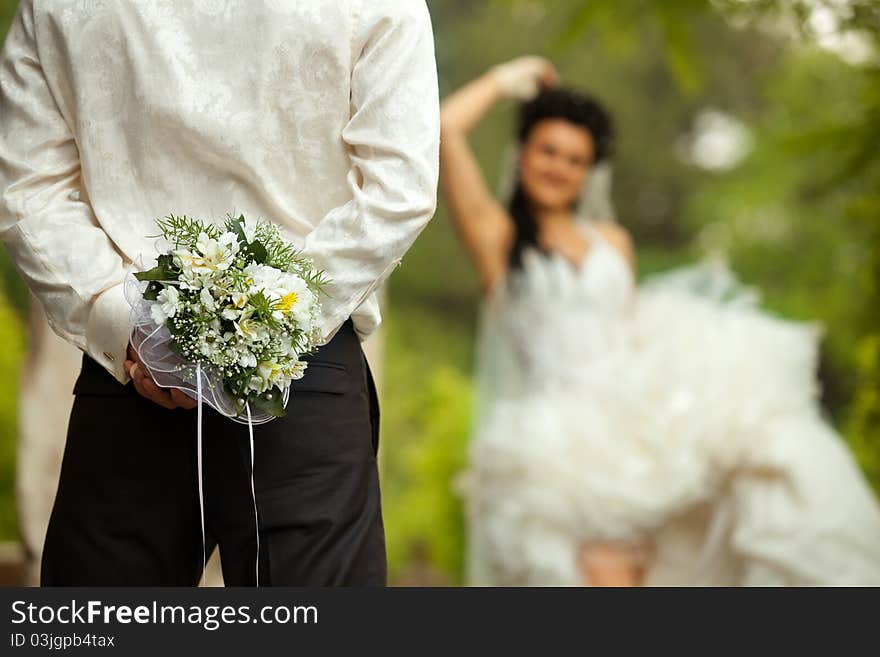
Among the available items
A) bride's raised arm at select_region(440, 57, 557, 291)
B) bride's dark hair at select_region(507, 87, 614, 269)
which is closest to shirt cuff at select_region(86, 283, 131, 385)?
bride's raised arm at select_region(440, 57, 557, 291)

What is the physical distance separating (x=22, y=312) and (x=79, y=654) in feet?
21.0

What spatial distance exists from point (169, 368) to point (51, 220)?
0.29m

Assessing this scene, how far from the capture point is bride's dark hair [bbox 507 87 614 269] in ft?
15.1

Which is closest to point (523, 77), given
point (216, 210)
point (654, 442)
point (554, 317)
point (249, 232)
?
point (554, 317)

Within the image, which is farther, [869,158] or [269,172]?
[869,158]

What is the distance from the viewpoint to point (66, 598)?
5.05 ft

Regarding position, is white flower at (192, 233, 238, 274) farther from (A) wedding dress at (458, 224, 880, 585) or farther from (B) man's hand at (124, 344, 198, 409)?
(A) wedding dress at (458, 224, 880, 585)

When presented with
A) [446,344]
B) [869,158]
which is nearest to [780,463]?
[869,158]

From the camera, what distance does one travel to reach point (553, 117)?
4.66 metres

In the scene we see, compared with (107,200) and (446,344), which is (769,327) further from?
(446,344)

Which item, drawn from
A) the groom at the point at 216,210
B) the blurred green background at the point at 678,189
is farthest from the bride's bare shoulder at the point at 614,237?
the blurred green background at the point at 678,189

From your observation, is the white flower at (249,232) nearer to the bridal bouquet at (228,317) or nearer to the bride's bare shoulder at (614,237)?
the bridal bouquet at (228,317)

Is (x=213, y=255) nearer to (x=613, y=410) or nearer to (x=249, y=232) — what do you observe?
(x=249, y=232)

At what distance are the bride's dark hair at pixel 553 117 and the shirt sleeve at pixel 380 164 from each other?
3.05 metres
